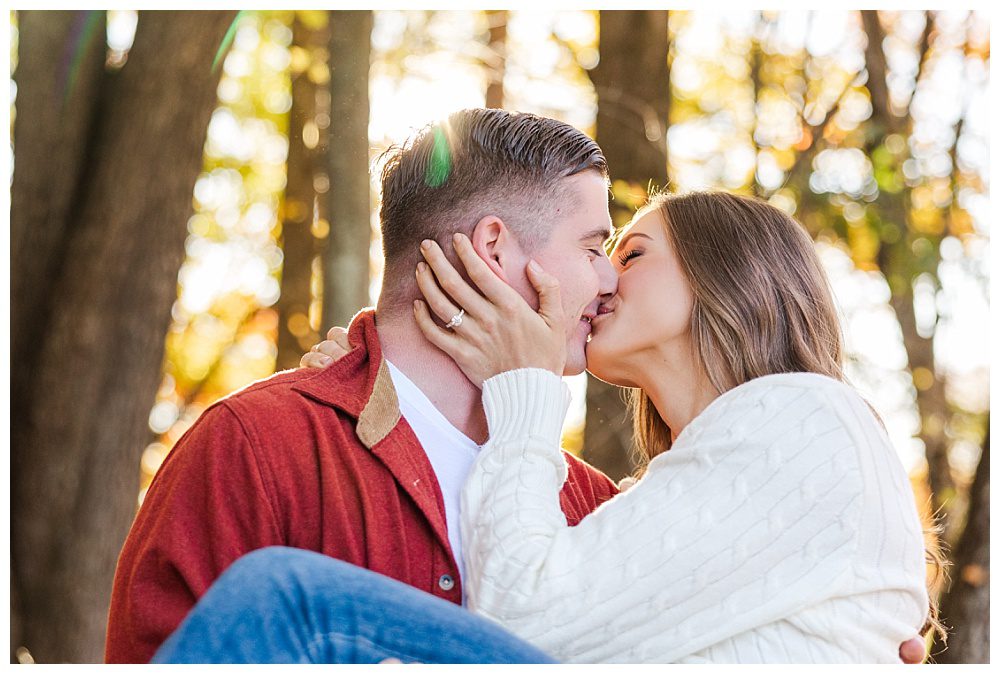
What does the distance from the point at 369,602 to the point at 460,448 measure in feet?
2.44

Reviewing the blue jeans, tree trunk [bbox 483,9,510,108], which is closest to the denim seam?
the blue jeans

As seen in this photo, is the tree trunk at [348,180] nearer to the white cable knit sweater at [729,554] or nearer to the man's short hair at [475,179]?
the man's short hair at [475,179]

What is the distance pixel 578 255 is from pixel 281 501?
961 mm

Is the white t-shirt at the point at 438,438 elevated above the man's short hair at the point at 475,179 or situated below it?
below

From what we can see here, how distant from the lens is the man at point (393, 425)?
2.23 m

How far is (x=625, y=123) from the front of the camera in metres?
5.71

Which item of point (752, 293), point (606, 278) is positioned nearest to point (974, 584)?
point (752, 293)

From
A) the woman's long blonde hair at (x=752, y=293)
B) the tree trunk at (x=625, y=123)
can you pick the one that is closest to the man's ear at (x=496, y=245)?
the woman's long blonde hair at (x=752, y=293)

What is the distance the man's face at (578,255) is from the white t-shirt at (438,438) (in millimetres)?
362

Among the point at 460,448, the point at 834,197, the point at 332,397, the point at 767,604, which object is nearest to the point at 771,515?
the point at 767,604

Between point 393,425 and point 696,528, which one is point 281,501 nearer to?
point 393,425

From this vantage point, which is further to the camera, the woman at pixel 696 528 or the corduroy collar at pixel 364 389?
the corduroy collar at pixel 364 389

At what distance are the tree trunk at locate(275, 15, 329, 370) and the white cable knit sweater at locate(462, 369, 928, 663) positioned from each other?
20.3ft

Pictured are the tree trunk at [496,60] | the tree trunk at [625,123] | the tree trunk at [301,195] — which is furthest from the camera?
the tree trunk at [301,195]
